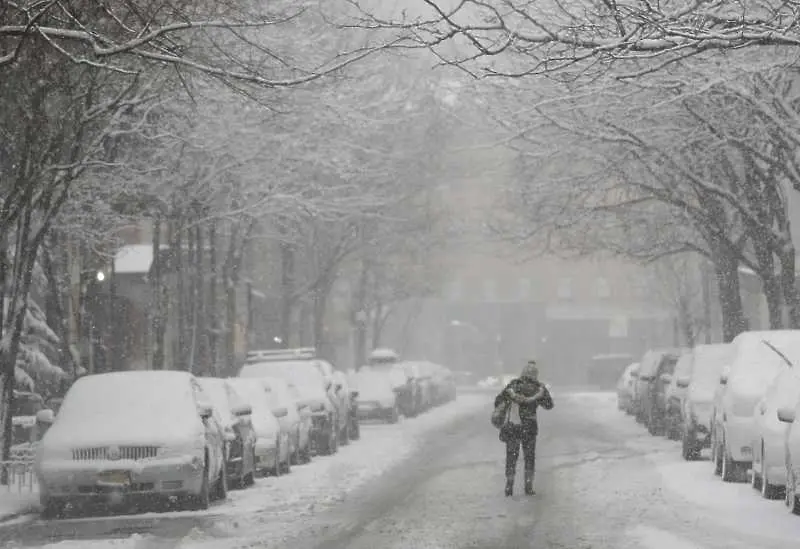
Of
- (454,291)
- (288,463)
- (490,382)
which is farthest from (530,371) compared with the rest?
(454,291)

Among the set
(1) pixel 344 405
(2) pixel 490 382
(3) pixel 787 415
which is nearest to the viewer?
(3) pixel 787 415

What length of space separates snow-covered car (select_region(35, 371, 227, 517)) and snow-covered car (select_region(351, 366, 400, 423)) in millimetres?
27744

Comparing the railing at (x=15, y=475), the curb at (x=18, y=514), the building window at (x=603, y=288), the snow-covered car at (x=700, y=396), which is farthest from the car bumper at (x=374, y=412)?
the building window at (x=603, y=288)

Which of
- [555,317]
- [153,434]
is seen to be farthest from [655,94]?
[555,317]

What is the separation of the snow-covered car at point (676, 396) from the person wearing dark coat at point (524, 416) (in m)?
8.40

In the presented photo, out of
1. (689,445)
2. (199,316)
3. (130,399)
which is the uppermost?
(199,316)

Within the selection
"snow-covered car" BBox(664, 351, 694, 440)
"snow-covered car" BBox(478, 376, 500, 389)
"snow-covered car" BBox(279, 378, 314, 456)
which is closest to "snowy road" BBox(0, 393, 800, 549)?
"snow-covered car" BBox(279, 378, 314, 456)

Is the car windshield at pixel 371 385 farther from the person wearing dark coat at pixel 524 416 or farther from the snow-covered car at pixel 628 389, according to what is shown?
the person wearing dark coat at pixel 524 416

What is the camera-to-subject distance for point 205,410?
21.1 metres

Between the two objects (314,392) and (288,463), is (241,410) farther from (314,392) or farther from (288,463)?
(314,392)

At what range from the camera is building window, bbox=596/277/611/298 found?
123 m

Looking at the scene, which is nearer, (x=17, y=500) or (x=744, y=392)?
(x=17, y=500)

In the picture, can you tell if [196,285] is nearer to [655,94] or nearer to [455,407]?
[655,94]

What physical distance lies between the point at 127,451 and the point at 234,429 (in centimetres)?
367
